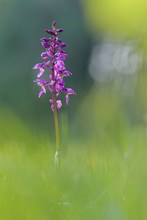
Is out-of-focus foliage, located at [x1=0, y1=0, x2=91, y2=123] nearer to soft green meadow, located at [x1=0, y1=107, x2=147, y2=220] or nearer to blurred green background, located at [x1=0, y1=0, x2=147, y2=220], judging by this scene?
blurred green background, located at [x1=0, y1=0, x2=147, y2=220]

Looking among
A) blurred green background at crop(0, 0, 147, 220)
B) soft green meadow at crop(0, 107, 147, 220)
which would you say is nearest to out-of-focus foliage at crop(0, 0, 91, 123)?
blurred green background at crop(0, 0, 147, 220)

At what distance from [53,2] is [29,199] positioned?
20163 mm

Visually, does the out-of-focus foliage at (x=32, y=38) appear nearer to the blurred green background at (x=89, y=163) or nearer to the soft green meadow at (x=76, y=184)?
the blurred green background at (x=89, y=163)

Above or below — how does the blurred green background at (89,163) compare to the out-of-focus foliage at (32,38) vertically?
above

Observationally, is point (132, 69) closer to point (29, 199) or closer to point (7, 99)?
point (29, 199)

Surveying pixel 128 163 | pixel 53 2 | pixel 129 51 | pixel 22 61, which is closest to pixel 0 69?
pixel 22 61

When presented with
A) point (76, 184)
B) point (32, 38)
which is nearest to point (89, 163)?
point (76, 184)

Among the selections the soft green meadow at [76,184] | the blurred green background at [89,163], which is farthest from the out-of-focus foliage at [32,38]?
the soft green meadow at [76,184]

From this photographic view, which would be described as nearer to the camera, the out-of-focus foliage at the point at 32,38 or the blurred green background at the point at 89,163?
the blurred green background at the point at 89,163

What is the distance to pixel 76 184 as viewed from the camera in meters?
1.51

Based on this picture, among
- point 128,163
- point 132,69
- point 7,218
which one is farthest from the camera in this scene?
point 132,69

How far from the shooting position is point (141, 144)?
1998mm

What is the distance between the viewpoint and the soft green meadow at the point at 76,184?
1229mm

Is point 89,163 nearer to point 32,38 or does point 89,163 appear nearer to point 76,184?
point 76,184
